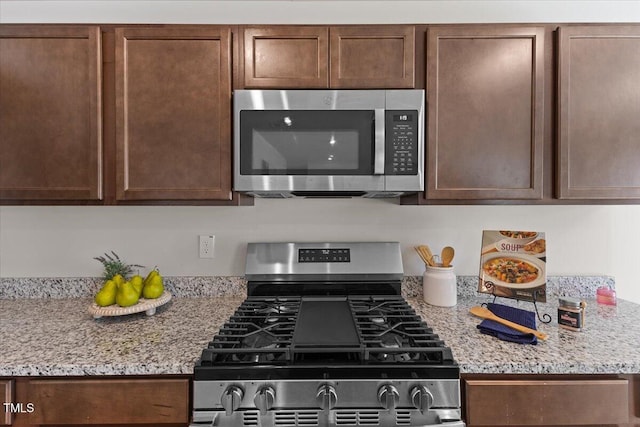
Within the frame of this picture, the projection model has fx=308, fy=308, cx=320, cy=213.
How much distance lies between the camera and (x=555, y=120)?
52.4 inches

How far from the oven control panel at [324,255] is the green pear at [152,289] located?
67 centimetres

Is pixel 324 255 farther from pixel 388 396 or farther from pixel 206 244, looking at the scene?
pixel 388 396

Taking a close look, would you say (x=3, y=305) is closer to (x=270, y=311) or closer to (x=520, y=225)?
(x=270, y=311)

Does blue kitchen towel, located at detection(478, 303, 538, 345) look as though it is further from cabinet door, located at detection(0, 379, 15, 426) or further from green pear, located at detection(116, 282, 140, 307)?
cabinet door, located at detection(0, 379, 15, 426)

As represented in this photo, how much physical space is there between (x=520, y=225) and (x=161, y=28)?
2.01 meters

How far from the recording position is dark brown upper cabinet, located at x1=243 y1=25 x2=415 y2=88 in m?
1.32

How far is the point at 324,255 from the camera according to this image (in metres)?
A: 1.61

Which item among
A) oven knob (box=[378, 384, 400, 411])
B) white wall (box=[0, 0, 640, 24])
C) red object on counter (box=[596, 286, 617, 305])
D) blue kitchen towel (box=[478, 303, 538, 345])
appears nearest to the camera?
oven knob (box=[378, 384, 400, 411])

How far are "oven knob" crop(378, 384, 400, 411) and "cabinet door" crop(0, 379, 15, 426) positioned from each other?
1142mm

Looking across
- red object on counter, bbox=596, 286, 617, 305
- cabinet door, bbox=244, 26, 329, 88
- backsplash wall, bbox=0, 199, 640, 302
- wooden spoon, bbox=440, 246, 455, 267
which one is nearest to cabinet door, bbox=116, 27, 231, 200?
cabinet door, bbox=244, 26, 329, 88

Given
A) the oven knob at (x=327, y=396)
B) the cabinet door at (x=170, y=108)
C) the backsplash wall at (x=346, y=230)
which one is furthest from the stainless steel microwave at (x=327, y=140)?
the oven knob at (x=327, y=396)

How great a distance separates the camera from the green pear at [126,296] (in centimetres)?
132

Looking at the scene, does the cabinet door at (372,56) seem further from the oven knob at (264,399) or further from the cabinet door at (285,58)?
the oven knob at (264,399)

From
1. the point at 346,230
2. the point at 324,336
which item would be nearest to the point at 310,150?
the point at 346,230
